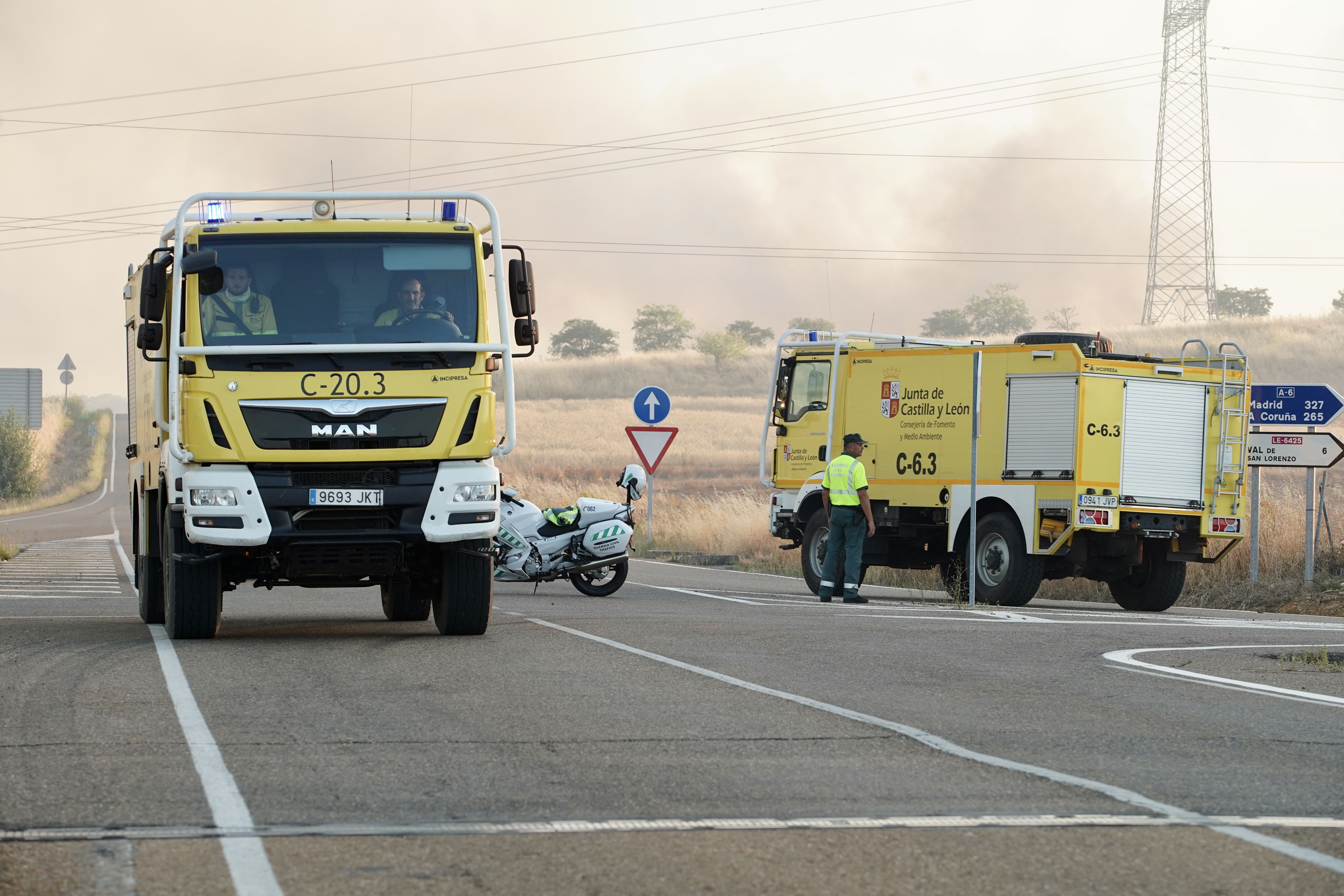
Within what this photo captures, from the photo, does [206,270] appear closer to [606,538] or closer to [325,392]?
[325,392]

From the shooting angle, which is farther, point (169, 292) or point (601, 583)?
point (601, 583)

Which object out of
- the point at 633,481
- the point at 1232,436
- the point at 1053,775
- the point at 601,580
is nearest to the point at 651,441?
the point at 633,481

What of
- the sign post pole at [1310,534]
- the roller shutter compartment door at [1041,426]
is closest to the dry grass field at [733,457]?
the sign post pole at [1310,534]

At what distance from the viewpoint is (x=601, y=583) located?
18266mm

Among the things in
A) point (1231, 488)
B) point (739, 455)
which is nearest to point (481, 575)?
point (1231, 488)

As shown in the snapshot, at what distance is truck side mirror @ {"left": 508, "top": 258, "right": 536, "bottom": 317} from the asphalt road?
240 cm

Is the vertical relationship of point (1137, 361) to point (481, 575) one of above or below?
above

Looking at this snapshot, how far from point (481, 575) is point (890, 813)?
669 cm

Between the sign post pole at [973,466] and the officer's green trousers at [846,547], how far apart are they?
118 centimetres

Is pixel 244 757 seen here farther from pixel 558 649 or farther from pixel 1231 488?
pixel 1231 488

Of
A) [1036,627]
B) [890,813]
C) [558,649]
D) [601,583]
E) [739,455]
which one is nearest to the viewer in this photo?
[890,813]

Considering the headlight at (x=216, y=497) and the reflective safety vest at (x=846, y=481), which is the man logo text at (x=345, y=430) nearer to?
the headlight at (x=216, y=497)

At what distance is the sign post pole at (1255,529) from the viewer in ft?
69.6

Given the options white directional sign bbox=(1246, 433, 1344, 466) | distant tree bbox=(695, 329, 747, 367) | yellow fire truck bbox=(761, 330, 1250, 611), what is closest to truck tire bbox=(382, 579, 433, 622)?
yellow fire truck bbox=(761, 330, 1250, 611)
